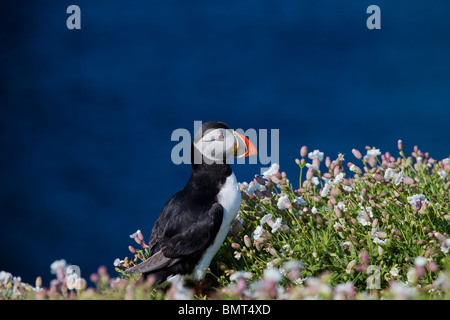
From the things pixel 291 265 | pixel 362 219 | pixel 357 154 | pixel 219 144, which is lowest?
pixel 291 265

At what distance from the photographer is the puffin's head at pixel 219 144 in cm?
403

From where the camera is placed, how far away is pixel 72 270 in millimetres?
3441

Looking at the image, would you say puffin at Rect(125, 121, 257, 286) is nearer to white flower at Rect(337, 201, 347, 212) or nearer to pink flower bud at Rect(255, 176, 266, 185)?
pink flower bud at Rect(255, 176, 266, 185)

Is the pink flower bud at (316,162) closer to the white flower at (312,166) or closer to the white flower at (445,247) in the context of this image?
the white flower at (312,166)

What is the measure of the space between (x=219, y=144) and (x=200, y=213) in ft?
1.89

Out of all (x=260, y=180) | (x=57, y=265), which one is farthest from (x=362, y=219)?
(x=57, y=265)

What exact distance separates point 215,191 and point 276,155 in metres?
0.85

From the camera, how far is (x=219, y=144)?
159 inches

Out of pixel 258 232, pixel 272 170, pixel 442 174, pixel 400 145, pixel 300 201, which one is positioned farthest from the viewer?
pixel 442 174

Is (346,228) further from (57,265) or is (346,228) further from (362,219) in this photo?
(57,265)

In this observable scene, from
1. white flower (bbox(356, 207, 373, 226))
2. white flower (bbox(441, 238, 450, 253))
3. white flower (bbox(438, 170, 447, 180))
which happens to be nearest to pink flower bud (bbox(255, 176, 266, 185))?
white flower (bbox(356, 207, 373, 226))

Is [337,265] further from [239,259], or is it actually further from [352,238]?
[239,259]

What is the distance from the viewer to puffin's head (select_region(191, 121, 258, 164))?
4.03m
